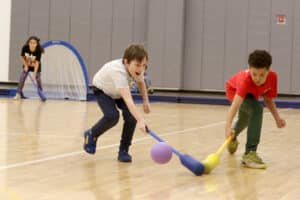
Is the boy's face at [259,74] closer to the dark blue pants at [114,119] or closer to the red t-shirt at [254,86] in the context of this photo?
the red t-shirt at [254,86]

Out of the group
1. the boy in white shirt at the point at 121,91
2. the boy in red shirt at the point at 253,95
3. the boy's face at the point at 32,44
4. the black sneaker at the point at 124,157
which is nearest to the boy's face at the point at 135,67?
the boy in white shirt at the point at 121,91

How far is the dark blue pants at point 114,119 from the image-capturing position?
A: 454 cm

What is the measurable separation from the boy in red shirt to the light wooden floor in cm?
15

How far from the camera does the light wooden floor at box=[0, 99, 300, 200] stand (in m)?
3.37

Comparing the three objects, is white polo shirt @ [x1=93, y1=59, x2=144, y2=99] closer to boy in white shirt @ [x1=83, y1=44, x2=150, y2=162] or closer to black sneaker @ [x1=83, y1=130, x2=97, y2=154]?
boy in white shirt @ [x1=83, y1=44, x2=150, y2=162]

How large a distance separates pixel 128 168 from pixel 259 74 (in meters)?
1.05

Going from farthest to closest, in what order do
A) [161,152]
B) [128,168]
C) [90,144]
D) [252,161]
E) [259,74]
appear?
[90,144], [252,161], [259,74], [128,168], [161,152]

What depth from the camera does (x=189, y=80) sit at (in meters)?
13.5

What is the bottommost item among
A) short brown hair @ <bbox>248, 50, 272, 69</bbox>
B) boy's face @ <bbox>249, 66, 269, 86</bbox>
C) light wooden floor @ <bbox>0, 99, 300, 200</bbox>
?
light wooden floor @ <bbox>0, 99, 300, 200</bbox>

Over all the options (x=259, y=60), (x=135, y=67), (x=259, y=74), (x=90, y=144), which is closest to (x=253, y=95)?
(x=259, y=74)

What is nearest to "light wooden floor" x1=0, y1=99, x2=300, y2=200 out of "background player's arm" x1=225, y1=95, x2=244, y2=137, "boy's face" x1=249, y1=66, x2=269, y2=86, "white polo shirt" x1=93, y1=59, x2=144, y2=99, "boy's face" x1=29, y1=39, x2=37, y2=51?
"background player's arm" x1=225, y1=95, x2=244, y2=137

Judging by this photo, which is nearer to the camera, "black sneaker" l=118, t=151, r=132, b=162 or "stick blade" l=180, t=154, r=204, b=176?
"stick blade" l=180, t=154, r=204, b=176

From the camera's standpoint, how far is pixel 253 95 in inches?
183

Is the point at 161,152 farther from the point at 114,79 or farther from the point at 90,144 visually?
the point at 90,144
